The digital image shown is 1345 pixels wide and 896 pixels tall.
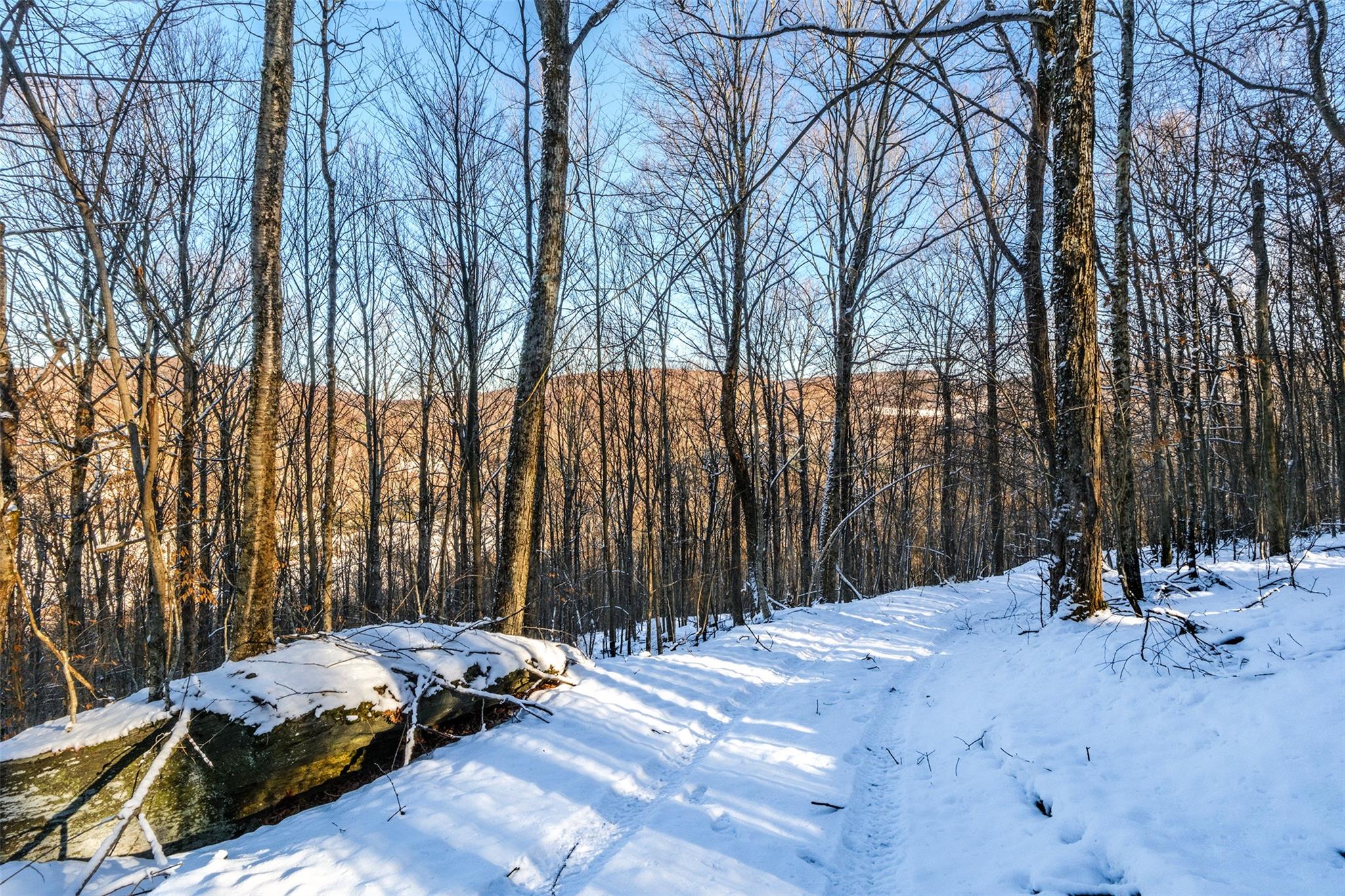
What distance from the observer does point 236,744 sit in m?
3.88

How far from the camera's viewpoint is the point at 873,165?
1274 cm

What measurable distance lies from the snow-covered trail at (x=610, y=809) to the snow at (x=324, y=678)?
562 mm

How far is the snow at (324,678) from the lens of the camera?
A: 379 cm

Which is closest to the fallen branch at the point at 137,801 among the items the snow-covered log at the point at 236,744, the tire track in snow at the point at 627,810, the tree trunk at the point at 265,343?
the snow-covered log at the point at 236,744

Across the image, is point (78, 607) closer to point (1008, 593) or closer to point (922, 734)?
point (922, 734)

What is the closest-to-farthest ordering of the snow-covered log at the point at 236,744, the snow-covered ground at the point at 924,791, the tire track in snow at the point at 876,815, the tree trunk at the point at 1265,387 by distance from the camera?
the snow-covered ground at the point at 924,791
the tire track in snow at the point at 876,815
the snow-covered log at the point at 236,744
the tree trunk at the point at 1265,387

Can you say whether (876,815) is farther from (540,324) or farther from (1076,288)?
(540,324)

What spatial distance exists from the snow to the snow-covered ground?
0.59 m

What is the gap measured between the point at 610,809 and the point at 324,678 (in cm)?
246

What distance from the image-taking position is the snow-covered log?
3.41 m

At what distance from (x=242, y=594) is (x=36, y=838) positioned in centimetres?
192

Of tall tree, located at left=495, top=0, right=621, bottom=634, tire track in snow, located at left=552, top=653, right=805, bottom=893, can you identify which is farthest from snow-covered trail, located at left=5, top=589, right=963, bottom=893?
tall tree, located at left=495, top=0, right=621, bottom=634

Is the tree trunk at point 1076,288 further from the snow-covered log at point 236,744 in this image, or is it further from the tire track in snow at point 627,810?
the snow-covered log at point 236,744

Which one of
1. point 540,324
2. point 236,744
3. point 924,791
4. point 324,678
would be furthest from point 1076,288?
point 236,744
